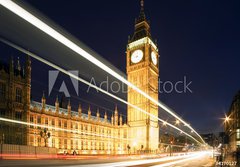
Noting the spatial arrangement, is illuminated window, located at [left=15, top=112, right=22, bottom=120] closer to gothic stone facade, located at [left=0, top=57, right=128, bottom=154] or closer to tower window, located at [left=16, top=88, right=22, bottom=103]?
gothic stone facade, located at [left=0, top=57, right=128, bottom=154]

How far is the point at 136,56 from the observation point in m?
91.8

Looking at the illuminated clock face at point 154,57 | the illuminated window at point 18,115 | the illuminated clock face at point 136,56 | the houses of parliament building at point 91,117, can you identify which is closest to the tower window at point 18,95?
→ the houses of parliament building at point 91,117

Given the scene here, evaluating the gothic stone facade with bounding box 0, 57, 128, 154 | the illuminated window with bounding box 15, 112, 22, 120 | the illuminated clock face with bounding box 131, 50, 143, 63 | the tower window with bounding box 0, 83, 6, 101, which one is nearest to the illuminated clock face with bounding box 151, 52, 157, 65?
the illuminated clock face with bounding box 131, 50, 143, 63

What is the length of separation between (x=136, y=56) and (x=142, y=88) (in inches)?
527

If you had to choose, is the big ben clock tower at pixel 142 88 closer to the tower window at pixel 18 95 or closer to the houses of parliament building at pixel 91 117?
the houses of parliament building at pixel 91 117

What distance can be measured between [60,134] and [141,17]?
61.2 metres

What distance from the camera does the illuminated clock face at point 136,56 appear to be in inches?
3553

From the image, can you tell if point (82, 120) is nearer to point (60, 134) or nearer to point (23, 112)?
point (60, 134)

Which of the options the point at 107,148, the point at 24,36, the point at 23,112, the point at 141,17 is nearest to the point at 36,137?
the point at 23,112

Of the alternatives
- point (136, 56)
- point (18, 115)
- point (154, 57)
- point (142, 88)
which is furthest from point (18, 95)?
point (154, 57)

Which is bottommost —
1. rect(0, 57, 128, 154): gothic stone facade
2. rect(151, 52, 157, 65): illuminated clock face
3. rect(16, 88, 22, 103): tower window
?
rect(0, 57, 128, 154): gothic stone facade

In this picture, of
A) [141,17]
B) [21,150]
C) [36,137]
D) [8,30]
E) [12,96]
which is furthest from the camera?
[141,17]

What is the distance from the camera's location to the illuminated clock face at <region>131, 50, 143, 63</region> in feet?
296

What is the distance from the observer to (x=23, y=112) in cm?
4816
